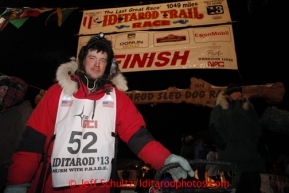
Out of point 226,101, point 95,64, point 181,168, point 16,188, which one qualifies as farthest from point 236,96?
point 16,188

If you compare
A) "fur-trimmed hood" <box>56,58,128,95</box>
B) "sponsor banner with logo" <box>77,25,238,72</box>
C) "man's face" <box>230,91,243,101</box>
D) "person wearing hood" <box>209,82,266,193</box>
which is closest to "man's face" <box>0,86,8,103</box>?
"fur-trimmed hood" <box>56,58,128,95</box>

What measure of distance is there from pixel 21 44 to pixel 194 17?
8712 mm

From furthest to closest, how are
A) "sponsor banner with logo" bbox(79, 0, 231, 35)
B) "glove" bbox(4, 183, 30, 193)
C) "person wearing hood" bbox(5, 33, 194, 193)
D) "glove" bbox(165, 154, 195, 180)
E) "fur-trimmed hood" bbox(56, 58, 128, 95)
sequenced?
1. "sponsor banner with logo" bbox(79, 0, 231, 35)
2. "fur-trimmed hood" bbox(56, 58, 128, 95)
3. "person wearing hood" bbox(5, 33, 194, 193)
4. "glove" bbox(4, 183, 30, 193)
5. "glove" bbox(165, 154, 195, 180)

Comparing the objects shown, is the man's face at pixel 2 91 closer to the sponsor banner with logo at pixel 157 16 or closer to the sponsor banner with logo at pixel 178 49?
the sponsor banner with logo at pixel 178 49

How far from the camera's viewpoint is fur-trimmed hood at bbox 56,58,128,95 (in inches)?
87.7

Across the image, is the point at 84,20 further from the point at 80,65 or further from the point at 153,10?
the point at 80,65

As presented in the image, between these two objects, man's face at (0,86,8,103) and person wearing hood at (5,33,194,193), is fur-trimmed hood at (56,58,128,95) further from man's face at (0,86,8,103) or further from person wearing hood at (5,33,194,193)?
man's face at (0,86,8,103)

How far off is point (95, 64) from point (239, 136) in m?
2.78

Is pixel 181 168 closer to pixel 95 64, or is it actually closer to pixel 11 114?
pixel 95 64

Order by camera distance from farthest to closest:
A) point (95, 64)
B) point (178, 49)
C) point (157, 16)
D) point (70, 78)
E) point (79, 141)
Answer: point (157, 16)
point (178, 49)
point (95, 64)
point (70, 78)
point (79, 141)

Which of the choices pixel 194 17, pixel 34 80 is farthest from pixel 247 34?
pixel 34 80

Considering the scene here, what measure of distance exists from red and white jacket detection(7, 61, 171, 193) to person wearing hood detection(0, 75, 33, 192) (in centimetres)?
123

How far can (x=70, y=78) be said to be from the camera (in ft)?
7.66

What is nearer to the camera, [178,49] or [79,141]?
[79,141]
